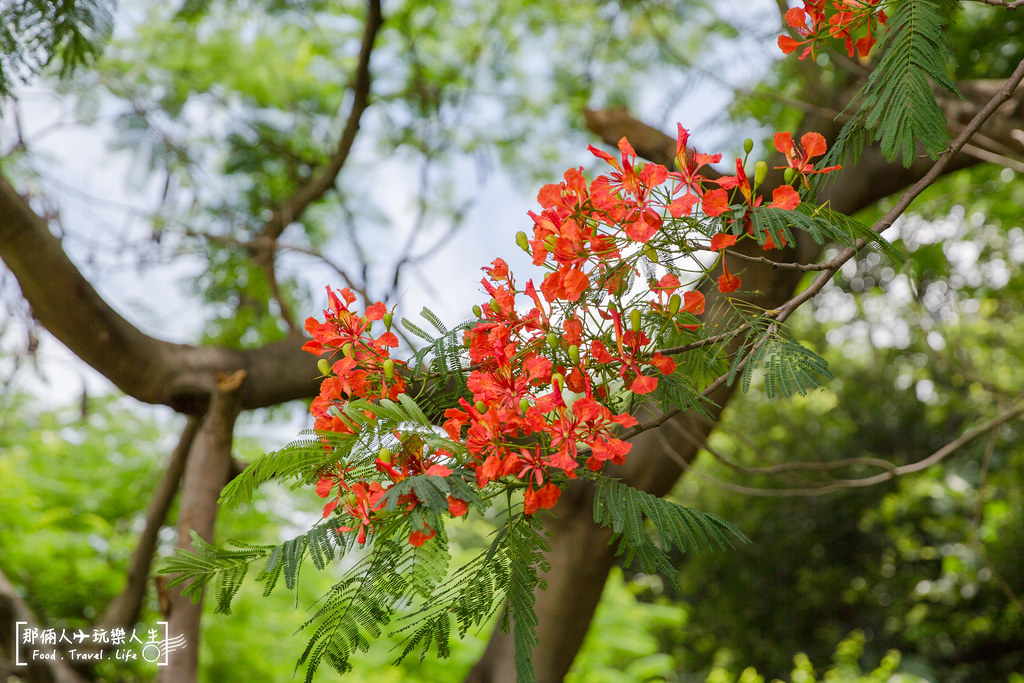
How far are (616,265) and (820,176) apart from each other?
343mm

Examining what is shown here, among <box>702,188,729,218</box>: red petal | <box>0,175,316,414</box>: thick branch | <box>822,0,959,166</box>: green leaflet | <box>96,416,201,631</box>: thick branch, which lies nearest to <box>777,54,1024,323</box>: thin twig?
<box>822,0,959,166</box>: green leaflet

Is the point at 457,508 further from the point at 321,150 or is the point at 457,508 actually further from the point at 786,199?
the point at 321,150

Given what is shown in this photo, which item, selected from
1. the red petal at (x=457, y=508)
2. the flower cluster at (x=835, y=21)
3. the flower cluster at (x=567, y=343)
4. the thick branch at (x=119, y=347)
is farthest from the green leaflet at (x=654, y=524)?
the thick branch at (x=119, y=347)

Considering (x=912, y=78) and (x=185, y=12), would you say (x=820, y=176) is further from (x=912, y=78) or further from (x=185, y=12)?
(x=185, y=12)

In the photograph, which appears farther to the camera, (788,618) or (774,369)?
(788,618)

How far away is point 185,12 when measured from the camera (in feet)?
9.48

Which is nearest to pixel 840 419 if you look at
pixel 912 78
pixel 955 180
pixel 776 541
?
pixel 776 541

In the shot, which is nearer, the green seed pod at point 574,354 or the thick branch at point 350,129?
the green seed pod at point 574,354

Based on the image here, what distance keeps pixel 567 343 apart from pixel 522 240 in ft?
0.45

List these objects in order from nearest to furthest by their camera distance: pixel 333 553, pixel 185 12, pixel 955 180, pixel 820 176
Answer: pixel 333 553 < pixel 820 176 < pixel 185 12 < pixel 955 180

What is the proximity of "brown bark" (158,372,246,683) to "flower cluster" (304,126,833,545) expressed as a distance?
1.21m

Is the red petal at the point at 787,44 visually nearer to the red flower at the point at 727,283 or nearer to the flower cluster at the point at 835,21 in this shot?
the flower cluster at the point at 835,21

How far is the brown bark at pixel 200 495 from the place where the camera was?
1.95m

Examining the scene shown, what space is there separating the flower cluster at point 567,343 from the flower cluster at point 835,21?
0.21m
